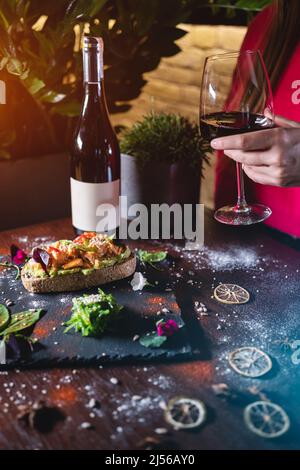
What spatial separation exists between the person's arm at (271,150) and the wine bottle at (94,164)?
0.33 metres

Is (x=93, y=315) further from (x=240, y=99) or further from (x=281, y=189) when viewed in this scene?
(x=281, y=189)

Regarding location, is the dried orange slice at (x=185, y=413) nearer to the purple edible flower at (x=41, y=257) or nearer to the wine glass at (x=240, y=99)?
the purple edible flower at (x=41, y=257)

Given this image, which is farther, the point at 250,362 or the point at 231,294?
the point at 231,294

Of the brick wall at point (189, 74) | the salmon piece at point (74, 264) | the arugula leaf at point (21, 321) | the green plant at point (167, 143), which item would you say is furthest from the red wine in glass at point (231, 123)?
the brick wall at point (189, 74)

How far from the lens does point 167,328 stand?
0.87m

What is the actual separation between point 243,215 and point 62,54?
0.74 meters

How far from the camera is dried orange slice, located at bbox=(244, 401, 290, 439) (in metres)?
0.67

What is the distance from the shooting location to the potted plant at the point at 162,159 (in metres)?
1.29

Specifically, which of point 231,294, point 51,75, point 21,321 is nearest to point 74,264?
point 21,321

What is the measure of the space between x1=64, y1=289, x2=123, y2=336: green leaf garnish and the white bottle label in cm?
32

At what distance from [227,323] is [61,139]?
0.99 meters

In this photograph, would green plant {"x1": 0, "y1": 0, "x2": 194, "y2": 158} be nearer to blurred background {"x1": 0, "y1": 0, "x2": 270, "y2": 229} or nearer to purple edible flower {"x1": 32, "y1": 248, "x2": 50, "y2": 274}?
blurred background {"x1": 0, "y1": 0, "x2": 270, "y2": 229}

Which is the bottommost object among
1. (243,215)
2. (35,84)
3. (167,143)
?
(243,215)

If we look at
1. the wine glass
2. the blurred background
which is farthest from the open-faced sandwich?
the blurred background
